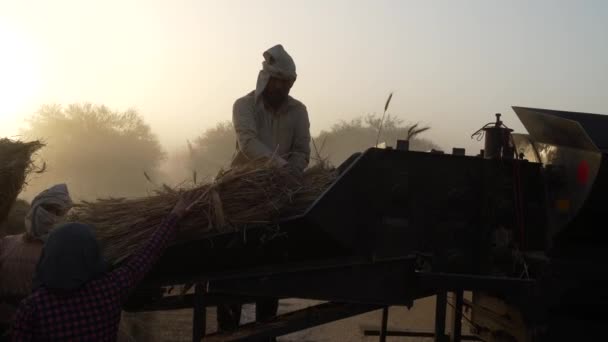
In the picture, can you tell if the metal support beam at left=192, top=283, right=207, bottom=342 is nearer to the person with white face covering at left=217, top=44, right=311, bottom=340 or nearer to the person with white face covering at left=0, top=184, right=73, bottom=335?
the person with white face covering at left=217, top=44, right=311, bottom=340

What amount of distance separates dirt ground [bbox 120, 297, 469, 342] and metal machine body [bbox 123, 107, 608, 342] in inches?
127

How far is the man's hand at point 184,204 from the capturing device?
357 cm

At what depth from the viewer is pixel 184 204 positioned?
3.67m

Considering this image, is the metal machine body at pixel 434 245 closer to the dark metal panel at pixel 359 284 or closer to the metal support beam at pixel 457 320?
the dark metal panel at pixel 359 284

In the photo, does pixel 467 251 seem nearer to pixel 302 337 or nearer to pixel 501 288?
pixel 501 288

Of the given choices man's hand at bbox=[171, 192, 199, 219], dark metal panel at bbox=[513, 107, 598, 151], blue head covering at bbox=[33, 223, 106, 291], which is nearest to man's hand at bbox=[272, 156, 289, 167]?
man's hand at bbox=[171, 192, 199, 219]

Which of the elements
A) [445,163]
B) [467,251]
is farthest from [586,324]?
[445,163]

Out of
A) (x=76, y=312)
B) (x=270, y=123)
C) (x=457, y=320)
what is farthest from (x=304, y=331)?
(x=76, y=312)

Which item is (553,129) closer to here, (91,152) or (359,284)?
(359,284)

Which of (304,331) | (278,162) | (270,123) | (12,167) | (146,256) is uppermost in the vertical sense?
(270,123)

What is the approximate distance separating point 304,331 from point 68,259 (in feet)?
24.3

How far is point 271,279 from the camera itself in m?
3.69

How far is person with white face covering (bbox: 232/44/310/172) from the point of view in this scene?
454cm

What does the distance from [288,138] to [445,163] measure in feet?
5.45
